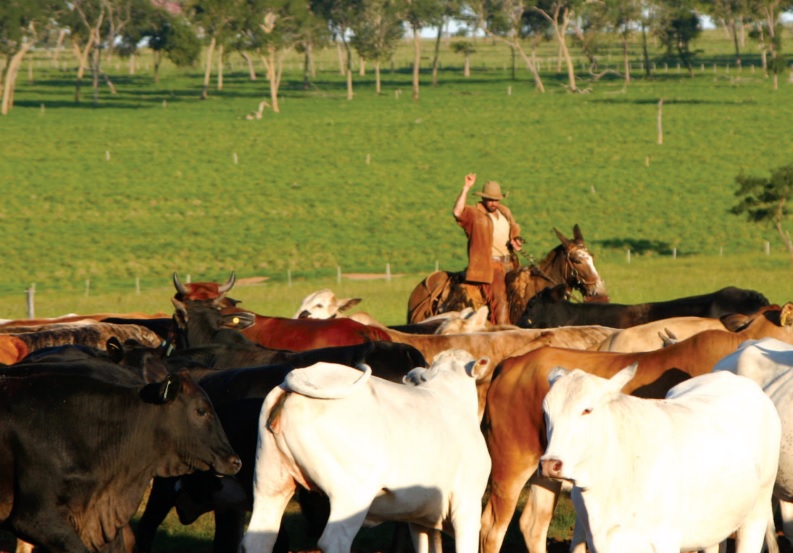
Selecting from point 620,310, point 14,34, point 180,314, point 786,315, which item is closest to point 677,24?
point 14,34

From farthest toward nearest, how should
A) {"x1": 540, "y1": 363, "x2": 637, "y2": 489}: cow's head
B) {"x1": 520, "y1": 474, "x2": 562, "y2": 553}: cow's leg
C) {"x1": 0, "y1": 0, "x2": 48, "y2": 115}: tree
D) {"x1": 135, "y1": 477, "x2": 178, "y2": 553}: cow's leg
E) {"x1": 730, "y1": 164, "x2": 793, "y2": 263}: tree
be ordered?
{"x1": 0, "y1": 0, "x2": 48, "y2": 115}: tree
{"x1": 730, "y1": 164, "x2": 793, "y2": 263}: tree
{"x1": 135, "y1": 477, "x2": 178, "y2": 553}: cow's leg
{"x1": 520, "y1": 474, "x2": 562, "y2": 553}: cow's leg
{"x1": 540, "y1": 363, "x2": 637, "y2": 489}: cow's head

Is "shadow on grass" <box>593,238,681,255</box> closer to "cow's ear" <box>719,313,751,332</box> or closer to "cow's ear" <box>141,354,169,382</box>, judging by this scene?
"cow's ear" <box>719,313,751,332</box>

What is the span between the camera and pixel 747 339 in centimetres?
1031

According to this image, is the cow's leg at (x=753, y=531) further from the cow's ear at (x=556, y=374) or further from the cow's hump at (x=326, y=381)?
the cow's hump at (x=326, y=381)

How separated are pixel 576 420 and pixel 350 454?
120cm

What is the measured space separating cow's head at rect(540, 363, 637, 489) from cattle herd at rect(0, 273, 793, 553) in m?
0.01

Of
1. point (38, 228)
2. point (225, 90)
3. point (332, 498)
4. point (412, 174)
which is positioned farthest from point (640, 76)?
point (332, 498)

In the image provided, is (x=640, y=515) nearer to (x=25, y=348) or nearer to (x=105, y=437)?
(x=105, y=437)

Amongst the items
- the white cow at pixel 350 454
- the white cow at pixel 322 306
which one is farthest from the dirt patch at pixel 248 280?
the white cow at pixel 350 454

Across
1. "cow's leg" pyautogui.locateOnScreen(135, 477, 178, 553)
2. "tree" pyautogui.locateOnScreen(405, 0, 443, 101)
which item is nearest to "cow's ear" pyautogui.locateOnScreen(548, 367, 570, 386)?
"cow's leg" pyautogui.locateOnScreen(135, 477, 178, 553)

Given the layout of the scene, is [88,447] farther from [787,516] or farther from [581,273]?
[581,273]

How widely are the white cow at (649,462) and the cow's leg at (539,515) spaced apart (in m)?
1.84

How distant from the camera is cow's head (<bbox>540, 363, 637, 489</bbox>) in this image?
668 centimetres

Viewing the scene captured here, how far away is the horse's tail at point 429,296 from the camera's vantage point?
17.8 meters
